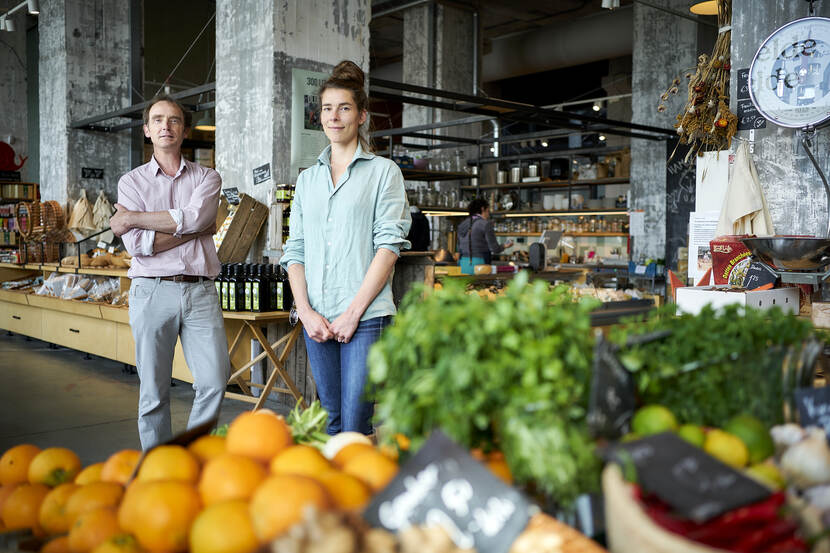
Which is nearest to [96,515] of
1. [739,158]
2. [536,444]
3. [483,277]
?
[536,444]

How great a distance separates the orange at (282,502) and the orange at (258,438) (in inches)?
7.7

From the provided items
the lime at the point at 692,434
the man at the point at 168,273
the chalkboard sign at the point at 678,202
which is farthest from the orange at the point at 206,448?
the chalkboard sign at the point at 678,202

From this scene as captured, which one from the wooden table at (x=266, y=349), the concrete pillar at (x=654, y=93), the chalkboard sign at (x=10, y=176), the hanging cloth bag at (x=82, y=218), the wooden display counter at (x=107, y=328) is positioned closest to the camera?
the wooden table at (x=266, y=349)

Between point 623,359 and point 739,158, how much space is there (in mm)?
2851

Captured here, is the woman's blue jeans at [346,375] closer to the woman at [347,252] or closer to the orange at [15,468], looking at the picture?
the woman at [347,252]

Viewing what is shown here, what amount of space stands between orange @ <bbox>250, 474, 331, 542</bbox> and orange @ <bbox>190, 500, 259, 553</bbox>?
1 centimetres

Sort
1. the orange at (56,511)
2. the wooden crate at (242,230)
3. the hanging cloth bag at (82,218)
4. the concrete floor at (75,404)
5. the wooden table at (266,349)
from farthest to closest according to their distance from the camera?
the hanging cloth bag at (82,218) → the wooden crate at (242,230) → the wooden table at (266,349) → the concrete floor at (75,404) → the orange at (56,511)

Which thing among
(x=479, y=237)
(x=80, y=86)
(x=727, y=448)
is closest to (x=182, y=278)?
Result: (x=727, y=448)

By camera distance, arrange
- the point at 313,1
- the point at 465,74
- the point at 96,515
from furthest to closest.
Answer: the point at 465,74
the point at 313,1
the point at 96,515

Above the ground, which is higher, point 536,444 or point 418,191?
point 418,191

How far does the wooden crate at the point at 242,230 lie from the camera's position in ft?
15.9

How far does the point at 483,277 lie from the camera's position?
609 cm

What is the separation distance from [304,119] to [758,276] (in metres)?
3.15

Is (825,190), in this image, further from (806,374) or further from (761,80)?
(806,374)
